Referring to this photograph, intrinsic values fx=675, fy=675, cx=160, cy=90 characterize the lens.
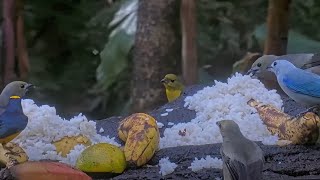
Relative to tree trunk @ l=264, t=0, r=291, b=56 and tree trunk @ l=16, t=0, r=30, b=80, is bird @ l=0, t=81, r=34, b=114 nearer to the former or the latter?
tree trunk @ l=16, t=0, r=30, b=80

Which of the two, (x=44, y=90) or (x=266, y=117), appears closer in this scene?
(x=266, y=117)

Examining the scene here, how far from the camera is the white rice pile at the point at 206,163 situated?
2277 millimetres

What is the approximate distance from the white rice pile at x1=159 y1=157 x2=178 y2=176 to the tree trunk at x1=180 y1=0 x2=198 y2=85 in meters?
2.06

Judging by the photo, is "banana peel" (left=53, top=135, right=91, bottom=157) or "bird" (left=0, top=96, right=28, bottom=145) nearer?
"bird" (left=0, top=96, right=28, bottom=145)

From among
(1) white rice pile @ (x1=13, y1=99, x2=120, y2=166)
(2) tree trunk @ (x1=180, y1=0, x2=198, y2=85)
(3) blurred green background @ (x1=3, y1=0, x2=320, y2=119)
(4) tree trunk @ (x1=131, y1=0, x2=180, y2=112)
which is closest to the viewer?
(1) white rice pile @ (x1=13, y1=99, x2=120, y2=166)

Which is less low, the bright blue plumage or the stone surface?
the bright blue plumage

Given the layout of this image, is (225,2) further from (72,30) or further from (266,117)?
(266,117)

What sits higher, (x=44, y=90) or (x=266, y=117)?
(x=266, y=117)

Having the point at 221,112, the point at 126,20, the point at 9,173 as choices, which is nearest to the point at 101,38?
the point at 126,20

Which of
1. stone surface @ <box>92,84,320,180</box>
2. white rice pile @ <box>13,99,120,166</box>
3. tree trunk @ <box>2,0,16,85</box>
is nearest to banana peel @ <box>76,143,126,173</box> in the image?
stone surface @ <box>92,84,320,180</box>

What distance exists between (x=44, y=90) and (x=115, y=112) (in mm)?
706

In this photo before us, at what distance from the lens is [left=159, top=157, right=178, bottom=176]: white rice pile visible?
2258mm

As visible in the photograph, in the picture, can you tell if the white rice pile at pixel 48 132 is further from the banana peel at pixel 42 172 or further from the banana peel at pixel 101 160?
the banana peel at pixel 42 172

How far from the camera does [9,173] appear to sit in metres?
1.74
